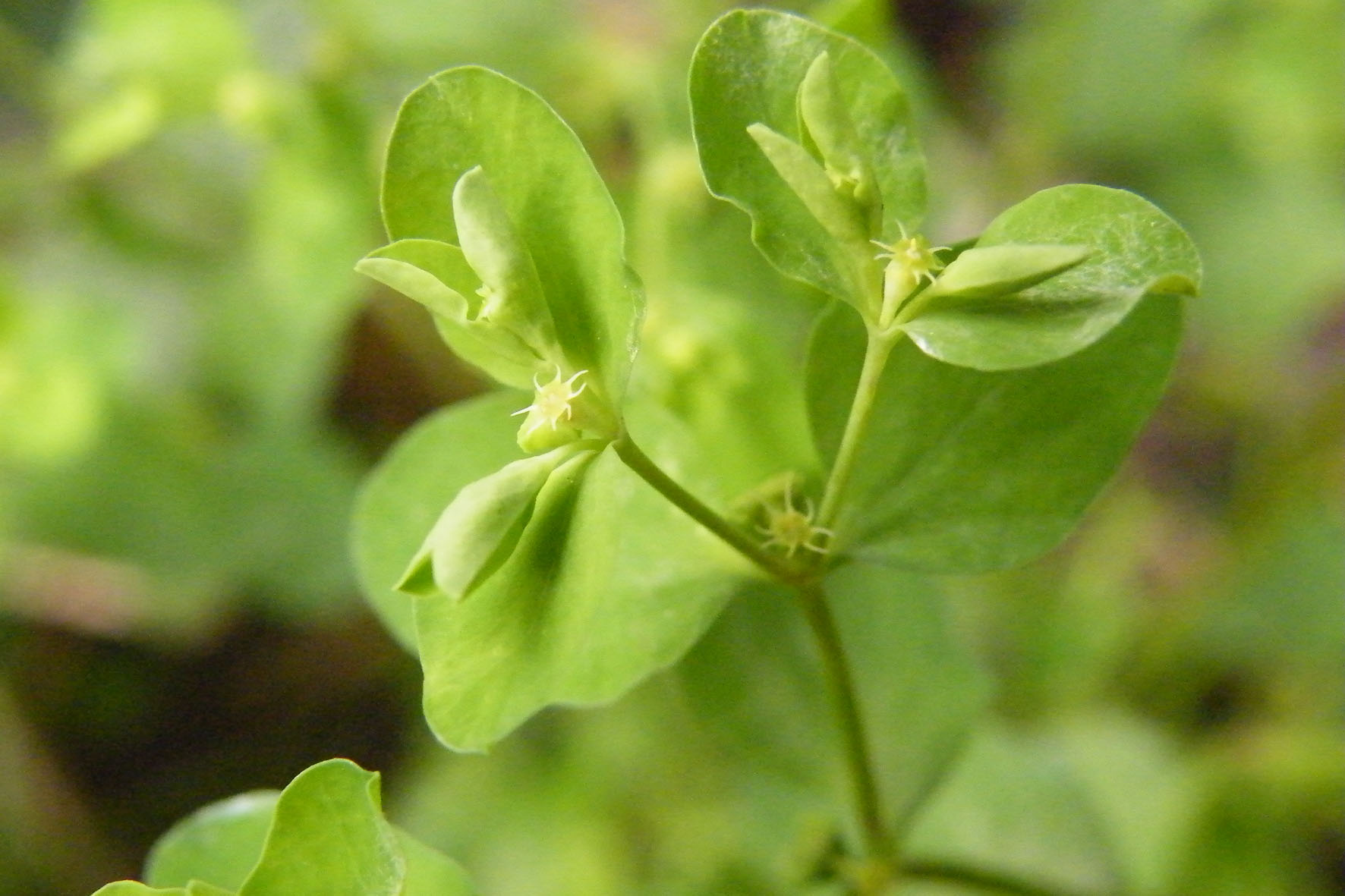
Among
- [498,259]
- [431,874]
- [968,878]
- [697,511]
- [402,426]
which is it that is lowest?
[402,426]

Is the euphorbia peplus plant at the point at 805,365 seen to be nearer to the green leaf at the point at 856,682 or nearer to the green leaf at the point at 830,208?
the green leaf at the point at 830,208

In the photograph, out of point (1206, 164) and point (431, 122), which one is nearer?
point (431, 122)

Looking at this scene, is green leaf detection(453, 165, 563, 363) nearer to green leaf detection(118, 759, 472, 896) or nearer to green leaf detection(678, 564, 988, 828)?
green leaf detection(118, 759, 472, 896)

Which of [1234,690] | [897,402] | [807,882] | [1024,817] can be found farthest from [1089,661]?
[897,402]

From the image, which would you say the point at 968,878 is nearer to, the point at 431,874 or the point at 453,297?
the point at 431,874

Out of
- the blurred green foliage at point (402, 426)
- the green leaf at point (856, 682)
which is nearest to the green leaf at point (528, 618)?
the green leaf at point (856, 682)

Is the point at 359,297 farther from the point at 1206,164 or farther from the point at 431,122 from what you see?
the point at 1206,164

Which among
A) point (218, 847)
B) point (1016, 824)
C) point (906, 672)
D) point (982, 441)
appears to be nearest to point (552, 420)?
point (982, 441)
